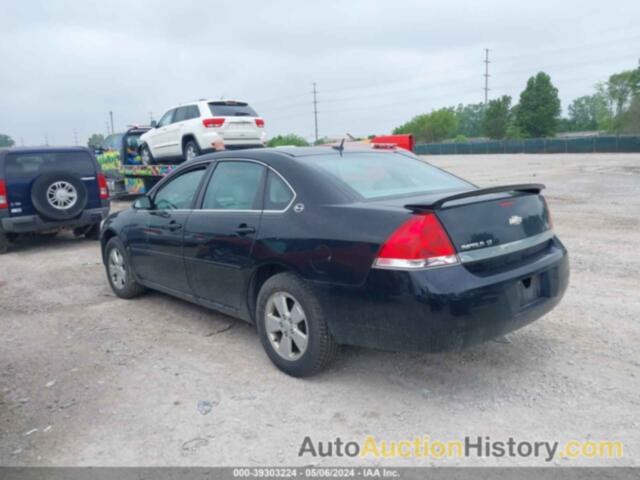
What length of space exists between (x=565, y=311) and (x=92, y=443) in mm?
4090

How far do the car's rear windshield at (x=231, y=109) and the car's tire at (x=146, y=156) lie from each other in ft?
9.86

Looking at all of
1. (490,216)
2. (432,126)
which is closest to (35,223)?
(490,216)

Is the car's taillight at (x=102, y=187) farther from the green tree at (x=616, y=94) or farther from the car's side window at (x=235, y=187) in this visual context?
the green tree at (x=616, y=94)

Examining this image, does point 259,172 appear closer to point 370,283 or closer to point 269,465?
point 370,283

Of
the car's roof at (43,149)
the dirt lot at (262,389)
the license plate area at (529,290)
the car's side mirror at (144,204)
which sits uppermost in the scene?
the car's roof at (43,149)

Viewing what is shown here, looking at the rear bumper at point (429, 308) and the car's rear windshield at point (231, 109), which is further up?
the car's rear windshield at point (231, 109)

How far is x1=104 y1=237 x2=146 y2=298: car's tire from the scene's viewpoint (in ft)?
19.6

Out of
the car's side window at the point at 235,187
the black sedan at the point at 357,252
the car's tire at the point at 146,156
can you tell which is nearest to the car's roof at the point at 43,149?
the car's tire at the point at 146,156

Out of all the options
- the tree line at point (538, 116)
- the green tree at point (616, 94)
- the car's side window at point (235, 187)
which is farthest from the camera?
the green tree at point (616, 94)

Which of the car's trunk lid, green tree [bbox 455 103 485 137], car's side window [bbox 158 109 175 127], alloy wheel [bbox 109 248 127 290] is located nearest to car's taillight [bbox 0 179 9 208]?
alloy wheel [bbox 109 248 127 290]

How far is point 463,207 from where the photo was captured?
11.2 ft

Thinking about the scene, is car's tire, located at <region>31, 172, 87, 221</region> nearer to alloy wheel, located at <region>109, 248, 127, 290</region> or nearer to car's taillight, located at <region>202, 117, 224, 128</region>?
car's taillight, located at <region>202, 117, 224, 128</region>

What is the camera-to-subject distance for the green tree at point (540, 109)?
7388 centimetres

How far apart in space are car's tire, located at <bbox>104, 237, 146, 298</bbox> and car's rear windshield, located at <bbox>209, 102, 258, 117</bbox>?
6.06 m
